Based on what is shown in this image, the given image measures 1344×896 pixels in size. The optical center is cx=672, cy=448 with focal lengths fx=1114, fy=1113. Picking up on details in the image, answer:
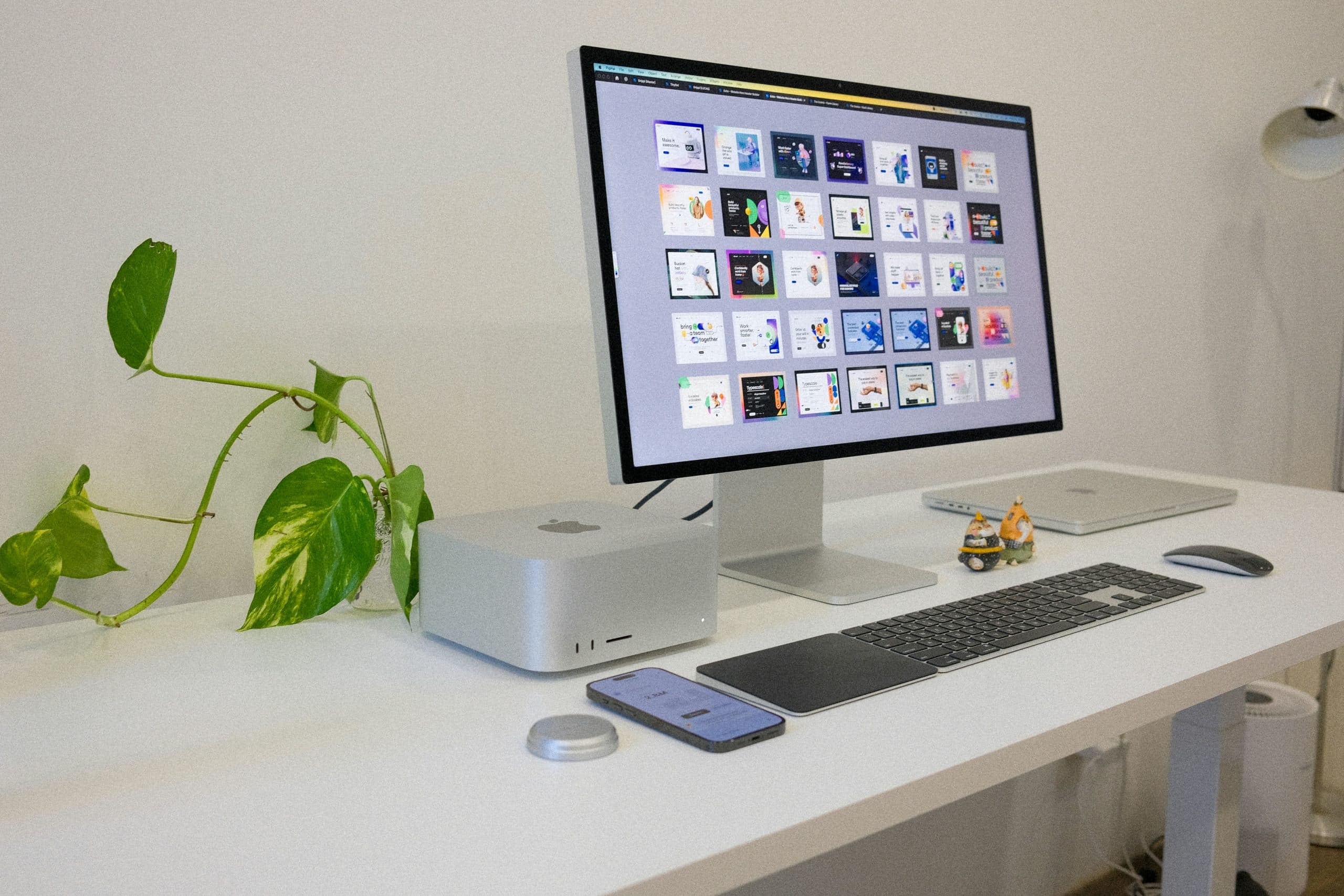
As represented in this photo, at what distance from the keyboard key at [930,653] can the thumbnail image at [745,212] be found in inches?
16.2

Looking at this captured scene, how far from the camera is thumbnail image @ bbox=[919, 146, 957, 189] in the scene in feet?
3.93

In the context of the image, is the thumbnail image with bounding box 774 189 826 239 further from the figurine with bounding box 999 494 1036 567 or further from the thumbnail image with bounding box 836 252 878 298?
the figurine with bounding box 999 494 1036 567

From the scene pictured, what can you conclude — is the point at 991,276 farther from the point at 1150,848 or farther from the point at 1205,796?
the point at 1150,848

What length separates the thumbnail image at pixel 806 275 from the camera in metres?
1.07

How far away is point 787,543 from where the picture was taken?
46.8 inches

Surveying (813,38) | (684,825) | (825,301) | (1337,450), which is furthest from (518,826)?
(1337,450)

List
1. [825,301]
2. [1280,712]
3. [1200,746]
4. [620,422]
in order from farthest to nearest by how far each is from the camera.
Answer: [1280,712] → [1200,746] → [825,301] → [620,422]

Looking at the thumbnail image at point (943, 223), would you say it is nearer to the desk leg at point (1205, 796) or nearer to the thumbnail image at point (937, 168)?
the thumbnail image at point (937, 168)

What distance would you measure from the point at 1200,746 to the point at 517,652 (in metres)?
0.82

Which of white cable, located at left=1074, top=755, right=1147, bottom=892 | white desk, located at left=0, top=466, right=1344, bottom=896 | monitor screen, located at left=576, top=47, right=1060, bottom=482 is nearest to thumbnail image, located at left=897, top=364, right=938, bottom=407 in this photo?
monitor screen, located at left=576, top=47, right=1060, bottom=482

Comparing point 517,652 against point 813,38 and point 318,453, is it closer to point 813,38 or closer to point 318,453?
point 318,453

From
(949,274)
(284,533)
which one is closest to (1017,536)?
(949,274)

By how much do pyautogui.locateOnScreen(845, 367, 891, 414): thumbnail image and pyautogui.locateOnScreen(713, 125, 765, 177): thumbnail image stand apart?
0.22 meters

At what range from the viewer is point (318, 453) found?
1168mm
